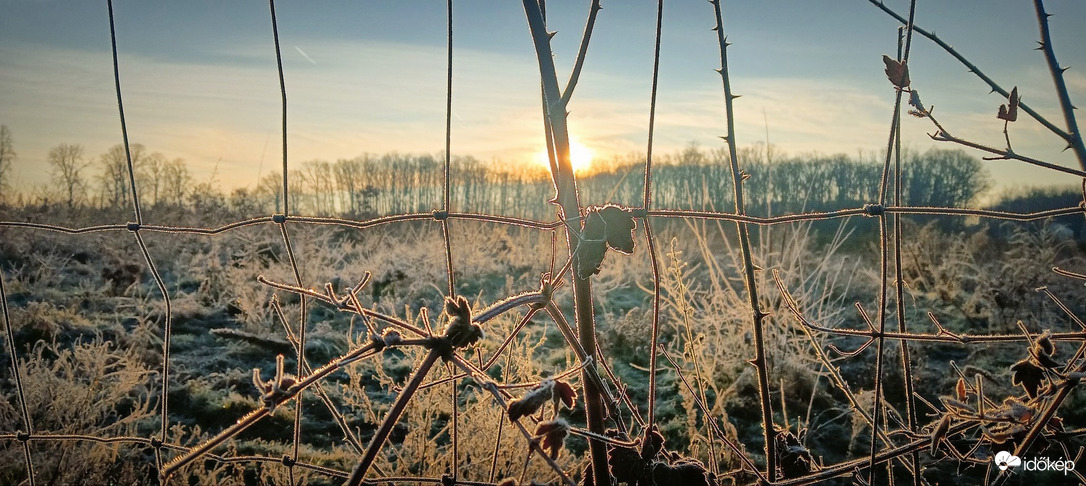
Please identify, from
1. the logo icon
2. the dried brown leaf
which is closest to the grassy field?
the logo icon

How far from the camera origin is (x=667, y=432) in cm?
307

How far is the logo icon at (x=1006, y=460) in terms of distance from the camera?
0.81 meters

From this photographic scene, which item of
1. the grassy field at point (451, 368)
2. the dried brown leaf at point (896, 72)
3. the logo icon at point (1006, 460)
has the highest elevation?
the dried brown leaf at point (896, 72)

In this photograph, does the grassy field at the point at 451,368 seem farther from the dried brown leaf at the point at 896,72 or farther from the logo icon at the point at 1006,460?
the dried brown leaf at the point at 896,72

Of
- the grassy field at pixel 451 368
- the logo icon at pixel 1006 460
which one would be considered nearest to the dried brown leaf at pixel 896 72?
the grassy field at pixel 451 368

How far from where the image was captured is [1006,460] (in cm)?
83

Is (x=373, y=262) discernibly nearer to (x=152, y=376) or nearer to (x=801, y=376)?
(x=152, y=376)

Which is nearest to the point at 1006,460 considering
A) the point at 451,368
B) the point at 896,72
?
the point at 896,72

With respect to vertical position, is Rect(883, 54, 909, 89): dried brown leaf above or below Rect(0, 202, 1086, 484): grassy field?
above

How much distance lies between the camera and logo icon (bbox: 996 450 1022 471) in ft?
2.64

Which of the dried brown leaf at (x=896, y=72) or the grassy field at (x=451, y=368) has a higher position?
the dried brown leaf at (x=896, y=72)

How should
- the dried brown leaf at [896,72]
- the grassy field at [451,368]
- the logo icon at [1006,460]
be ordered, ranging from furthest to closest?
1. the grassy field at [451,368]
2. the dried brown leaf at [896,72]
3. the logo icon at [1006,460]

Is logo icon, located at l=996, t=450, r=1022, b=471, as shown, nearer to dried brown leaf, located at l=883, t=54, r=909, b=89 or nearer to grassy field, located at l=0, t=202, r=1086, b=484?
grassy field, located at l=0, t=202, r=1086, b=484

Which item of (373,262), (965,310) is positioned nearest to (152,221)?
(373,262)
